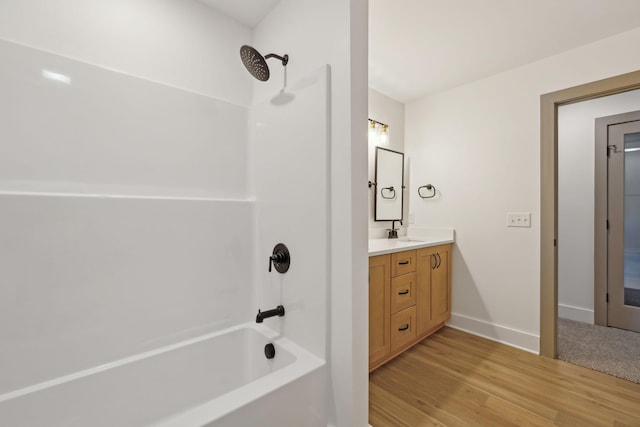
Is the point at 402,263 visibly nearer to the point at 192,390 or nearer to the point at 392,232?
the point at 392,232

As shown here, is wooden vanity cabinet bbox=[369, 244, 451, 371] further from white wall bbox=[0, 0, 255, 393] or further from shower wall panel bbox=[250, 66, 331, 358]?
white wall bbox=[0, 0, 255, 393]

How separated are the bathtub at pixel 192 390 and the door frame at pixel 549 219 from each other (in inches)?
79.5

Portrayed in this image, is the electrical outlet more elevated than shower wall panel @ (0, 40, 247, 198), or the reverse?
shower wall panel @ (0, 40, 247, 198)

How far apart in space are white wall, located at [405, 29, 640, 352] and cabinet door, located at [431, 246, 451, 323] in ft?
0.32

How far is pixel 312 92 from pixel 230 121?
0.64 m

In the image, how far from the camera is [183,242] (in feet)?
4.90

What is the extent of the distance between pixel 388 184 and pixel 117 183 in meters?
2.27

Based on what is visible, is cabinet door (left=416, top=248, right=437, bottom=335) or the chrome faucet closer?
cabinet door (left=416, top=248, right=437, bottom=335)

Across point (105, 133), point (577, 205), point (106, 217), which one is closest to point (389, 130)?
point (577, 205)

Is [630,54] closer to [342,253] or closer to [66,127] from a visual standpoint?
[342,253]

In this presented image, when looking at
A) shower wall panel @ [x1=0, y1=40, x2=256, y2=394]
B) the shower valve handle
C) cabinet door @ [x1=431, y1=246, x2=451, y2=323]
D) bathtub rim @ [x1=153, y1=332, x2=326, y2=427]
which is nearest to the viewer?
bathtub rim @ [x1=153, y1=332, x2=326, y2=427]

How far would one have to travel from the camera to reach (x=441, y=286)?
8.59 feet

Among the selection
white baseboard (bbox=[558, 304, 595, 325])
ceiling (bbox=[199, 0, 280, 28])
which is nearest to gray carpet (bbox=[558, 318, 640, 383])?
white baseboard (bbox=[558, 304, 595, 325])

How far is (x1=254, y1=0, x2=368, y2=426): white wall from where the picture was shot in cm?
119
